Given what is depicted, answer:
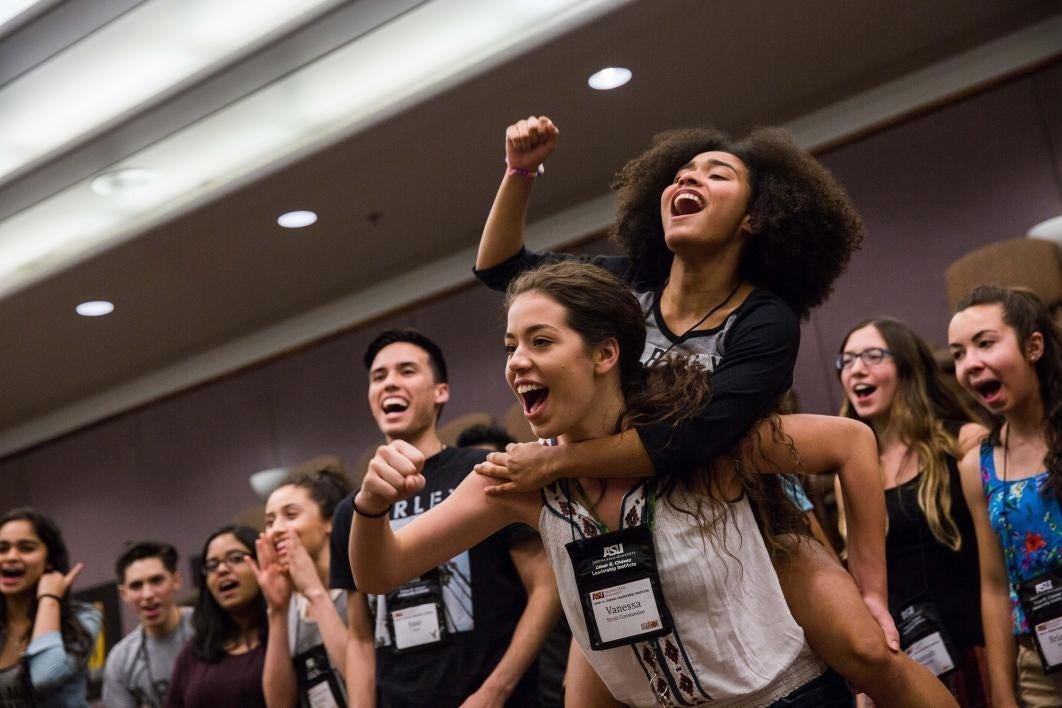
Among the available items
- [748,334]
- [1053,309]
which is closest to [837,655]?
[748,334]

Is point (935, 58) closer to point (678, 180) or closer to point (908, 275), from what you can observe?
point (908, 275)

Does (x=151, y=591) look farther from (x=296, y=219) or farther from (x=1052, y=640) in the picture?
(x=1052, y=640)

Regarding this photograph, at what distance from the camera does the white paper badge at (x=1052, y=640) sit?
236 centimetres

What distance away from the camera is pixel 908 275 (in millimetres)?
4867

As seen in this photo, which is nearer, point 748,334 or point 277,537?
point 748,334

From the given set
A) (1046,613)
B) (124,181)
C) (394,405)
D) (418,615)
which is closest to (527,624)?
(418,615)

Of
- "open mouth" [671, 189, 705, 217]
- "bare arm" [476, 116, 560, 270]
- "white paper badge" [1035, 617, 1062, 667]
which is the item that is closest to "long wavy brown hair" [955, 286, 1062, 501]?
"white paper badge" [1035, 617, 1062, 667]

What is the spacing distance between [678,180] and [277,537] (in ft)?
5.58

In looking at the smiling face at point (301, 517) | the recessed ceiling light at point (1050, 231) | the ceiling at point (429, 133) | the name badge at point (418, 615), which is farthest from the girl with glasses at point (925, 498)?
the ceiling at point (429, 133)

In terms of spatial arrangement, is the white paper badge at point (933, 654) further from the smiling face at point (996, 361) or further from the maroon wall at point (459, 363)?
the maroon wall at point (459, 363)

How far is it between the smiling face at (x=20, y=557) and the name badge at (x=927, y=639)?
265 cm

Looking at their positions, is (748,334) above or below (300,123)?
below

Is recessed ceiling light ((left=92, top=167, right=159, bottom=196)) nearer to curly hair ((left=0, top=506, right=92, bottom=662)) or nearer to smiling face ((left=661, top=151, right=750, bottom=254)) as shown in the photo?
curly hair ((left=0, top=506, right=92, bottom=662))

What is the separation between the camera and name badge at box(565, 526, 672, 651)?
1.61 metres
